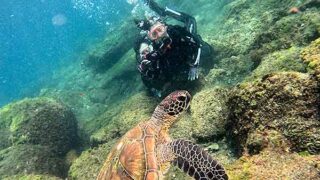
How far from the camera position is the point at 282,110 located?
2977 millimetres

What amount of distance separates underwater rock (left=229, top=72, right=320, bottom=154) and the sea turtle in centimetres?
65

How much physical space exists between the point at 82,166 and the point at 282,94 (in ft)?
13.1

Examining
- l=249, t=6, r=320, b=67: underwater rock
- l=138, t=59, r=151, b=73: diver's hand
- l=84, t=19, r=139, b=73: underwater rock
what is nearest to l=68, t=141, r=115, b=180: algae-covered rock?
l=138, t=59, r=151, b=73: diver's hand

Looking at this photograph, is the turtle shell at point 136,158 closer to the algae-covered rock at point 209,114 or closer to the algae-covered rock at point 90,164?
the algae-covered rock at point 209,114

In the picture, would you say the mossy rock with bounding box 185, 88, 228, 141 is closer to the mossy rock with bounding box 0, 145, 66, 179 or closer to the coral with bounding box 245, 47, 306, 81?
the coral with bounding box 245, 47, 306, 81

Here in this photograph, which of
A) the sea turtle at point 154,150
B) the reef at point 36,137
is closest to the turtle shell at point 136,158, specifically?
the sea turtle at point 154,150

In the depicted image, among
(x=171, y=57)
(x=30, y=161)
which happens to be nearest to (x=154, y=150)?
(x=171, y=57)

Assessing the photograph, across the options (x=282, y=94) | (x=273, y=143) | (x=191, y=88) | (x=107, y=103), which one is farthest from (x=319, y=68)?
(x=107, y=103)

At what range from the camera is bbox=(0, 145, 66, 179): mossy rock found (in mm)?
6891

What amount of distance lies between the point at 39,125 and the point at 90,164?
349cm

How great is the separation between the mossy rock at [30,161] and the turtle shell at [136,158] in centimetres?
382

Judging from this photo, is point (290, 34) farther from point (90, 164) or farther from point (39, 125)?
point (39, 125)

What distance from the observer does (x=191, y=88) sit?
6.90m

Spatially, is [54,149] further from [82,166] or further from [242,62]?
[242,62]
